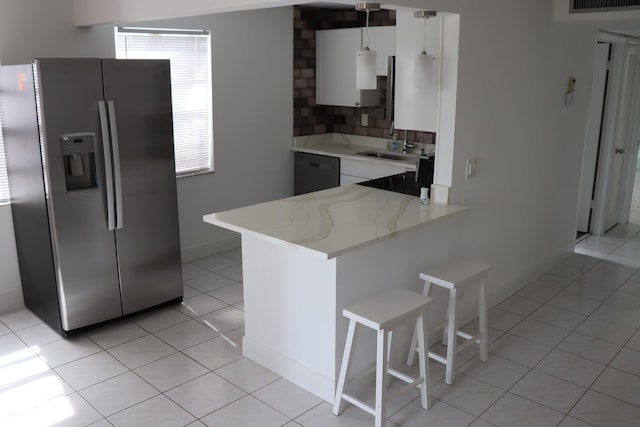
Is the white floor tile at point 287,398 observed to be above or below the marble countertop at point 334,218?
below

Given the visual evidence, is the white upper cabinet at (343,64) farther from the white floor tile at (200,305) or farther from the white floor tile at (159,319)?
the white floor tile at (159,319)

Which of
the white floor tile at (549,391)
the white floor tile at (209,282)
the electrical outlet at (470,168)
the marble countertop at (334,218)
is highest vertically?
the electrical outlet at (470,168)

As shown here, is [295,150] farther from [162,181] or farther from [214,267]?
[162,181]

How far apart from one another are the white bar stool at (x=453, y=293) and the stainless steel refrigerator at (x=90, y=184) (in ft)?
6.15

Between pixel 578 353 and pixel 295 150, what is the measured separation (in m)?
3.32

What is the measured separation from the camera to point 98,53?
430 centimetres

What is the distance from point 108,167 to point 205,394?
60.8 inches

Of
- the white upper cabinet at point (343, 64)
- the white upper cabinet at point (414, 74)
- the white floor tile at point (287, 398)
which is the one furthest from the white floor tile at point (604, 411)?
the white upper cabinet at point (343, 64)

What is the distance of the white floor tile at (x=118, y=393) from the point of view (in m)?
2.98

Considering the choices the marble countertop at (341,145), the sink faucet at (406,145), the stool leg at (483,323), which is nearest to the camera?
the stool leg at (483,323)

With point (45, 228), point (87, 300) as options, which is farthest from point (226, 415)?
point (45, 228)

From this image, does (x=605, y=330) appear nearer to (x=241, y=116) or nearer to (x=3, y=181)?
(x=241, y=116)

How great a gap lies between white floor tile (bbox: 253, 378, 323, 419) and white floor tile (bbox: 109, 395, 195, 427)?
408mm

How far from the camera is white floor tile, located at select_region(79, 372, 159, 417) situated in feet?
9.78
